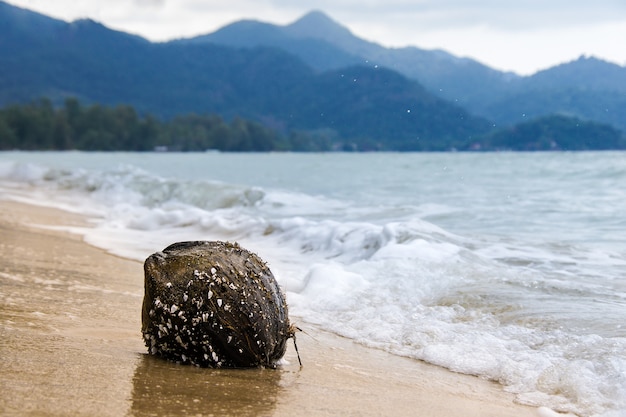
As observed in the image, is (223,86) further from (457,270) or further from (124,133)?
(457,270)

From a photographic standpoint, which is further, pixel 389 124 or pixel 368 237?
pixel 389 124

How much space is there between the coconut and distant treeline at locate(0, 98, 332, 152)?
10432 cm

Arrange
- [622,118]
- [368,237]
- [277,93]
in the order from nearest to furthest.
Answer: [368,237], [622,118], [277,93]

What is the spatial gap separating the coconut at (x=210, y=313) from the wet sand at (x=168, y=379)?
96 mm

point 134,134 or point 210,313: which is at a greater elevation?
point 134,134

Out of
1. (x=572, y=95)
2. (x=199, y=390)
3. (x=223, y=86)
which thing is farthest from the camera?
(x=223, y=86)

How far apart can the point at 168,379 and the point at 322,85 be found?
112 meters

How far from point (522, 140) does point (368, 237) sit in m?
66.3

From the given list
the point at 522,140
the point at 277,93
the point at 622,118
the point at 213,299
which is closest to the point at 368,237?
the point at 213,299

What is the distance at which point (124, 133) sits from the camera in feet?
391

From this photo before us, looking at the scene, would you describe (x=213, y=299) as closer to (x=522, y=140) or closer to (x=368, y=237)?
(x=368, y=237)

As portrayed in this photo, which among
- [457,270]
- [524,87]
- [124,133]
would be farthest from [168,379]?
[124,133]

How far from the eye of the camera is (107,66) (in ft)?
614

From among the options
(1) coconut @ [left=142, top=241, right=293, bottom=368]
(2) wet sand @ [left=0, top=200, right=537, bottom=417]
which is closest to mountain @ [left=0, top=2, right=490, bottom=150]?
(2) wet sand @ [left=0, top=200, right=537, bottom=417]
